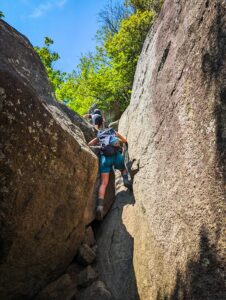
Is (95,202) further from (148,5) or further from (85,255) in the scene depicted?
(148,5)

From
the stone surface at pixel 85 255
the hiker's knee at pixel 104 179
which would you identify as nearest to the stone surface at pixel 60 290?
the stone surface at pixel 85 255

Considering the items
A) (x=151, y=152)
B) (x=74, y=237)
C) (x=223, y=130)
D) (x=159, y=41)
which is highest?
(x=159, y=41)

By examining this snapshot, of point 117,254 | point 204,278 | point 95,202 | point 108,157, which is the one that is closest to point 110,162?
point 108,157

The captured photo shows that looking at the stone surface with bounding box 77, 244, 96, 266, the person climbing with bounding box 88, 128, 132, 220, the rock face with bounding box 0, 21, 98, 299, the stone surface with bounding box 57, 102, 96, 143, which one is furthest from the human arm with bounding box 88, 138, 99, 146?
the stone surface with bounding box 77, 244, 96, 266

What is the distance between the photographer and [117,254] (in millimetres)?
5867

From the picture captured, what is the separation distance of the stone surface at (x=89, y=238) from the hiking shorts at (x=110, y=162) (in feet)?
5.71

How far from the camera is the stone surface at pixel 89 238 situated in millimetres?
6302

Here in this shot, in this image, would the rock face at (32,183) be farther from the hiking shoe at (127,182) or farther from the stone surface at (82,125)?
the stone surface at (82,125)

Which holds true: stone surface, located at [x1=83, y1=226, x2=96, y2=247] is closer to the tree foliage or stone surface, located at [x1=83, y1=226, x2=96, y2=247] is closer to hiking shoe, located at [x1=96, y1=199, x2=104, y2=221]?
hiking shoe, located at [x1=96, y1=199, x2=104, y2=221]

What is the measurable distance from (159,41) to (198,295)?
5213 mm

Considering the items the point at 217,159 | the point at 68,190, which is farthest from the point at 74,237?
the point at 217,159

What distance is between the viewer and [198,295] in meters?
3.27

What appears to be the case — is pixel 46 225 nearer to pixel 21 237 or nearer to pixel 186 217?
pixel 21 237

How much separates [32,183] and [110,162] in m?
3.80
